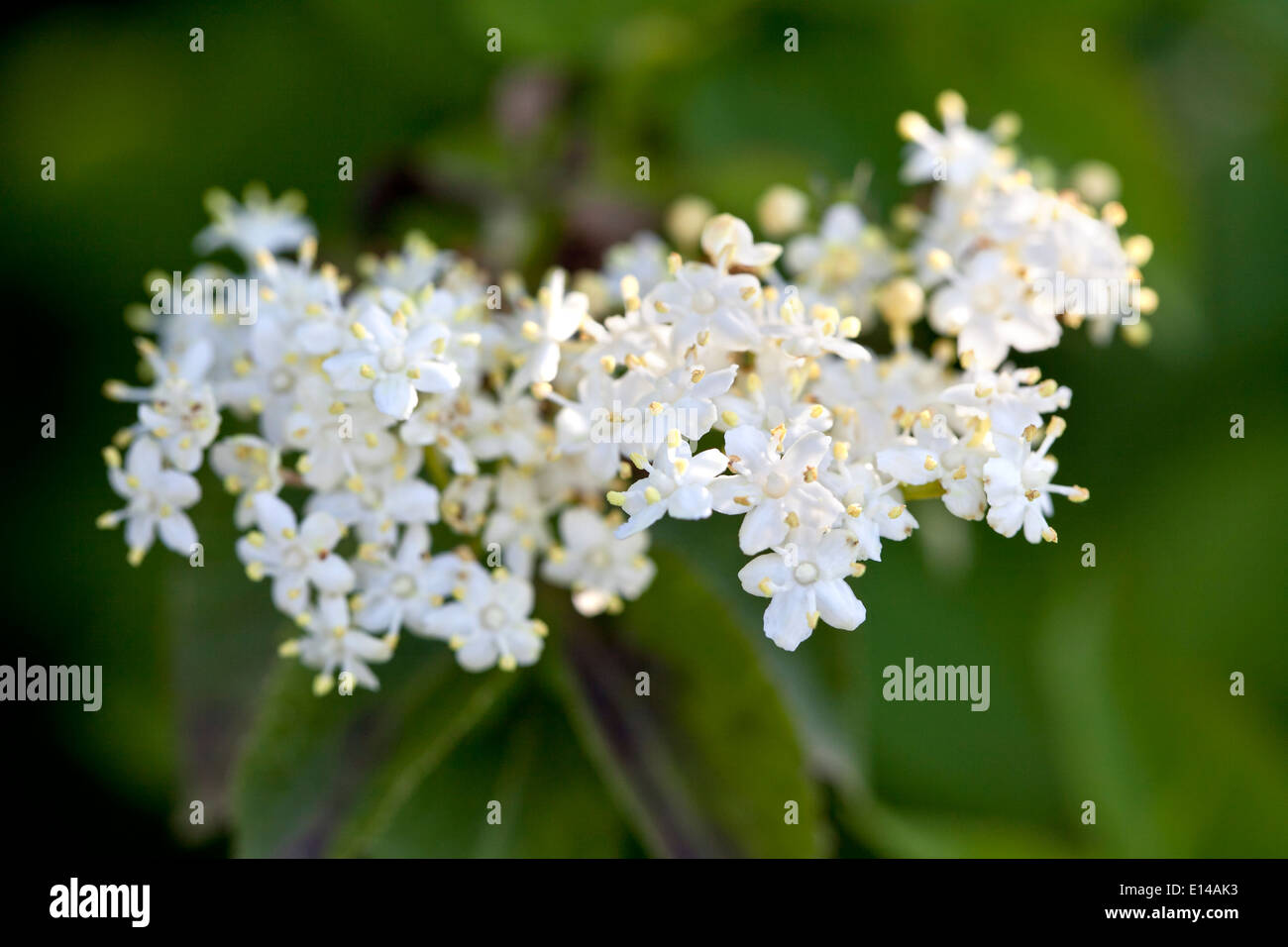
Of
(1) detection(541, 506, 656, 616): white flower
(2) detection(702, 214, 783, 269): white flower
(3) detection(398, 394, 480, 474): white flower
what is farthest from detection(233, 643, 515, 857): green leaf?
(2) detection(702, 214, 783, 269): white flower

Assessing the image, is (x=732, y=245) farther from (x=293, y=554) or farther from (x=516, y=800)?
(x=516, y=800)

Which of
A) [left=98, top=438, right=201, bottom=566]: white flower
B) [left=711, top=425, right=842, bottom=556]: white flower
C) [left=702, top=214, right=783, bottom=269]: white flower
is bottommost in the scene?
[left=711, top=425, right=842, bottom=556]: white flower

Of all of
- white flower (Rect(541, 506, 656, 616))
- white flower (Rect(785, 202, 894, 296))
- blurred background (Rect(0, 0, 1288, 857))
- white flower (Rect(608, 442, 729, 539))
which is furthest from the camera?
blurred background (Rect(0, 0, 1288, 857))

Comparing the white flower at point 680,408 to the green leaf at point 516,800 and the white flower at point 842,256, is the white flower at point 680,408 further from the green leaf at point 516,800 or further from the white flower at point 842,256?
the green leaf at point 516,800

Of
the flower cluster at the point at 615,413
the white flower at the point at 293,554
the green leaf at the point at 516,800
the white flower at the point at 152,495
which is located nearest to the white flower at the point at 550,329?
the flower cluster at the point at 615,413

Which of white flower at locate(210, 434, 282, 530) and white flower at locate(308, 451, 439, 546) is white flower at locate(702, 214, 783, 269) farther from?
white flower at locate(210, 434, 282, 530)

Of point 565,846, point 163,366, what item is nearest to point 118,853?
point 565,846
